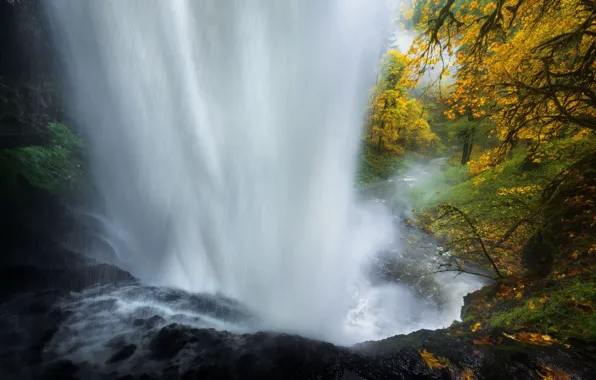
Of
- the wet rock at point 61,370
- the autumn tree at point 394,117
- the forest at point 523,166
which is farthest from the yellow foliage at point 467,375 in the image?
the autumn tree at point 394,117

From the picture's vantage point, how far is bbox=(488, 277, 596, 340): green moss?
3.35 m

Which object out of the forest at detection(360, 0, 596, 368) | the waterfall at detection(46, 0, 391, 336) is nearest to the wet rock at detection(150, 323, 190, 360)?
the waterfall at detection(46, 0, 391, 336)

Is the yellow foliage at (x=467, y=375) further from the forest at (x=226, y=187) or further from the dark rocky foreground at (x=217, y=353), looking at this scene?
the forest at (x=226, y=187)

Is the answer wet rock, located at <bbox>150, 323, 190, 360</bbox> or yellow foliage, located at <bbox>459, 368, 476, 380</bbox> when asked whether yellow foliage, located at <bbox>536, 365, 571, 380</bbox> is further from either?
wet rock, located at <bbox>150, 323, 190, 360</bbox>

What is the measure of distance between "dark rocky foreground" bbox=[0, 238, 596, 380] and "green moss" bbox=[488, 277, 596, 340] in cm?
35

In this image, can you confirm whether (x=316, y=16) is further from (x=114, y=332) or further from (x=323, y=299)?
(x=114, y=332)

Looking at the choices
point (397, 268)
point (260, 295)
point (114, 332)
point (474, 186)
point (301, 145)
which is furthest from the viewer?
point (474, 186)

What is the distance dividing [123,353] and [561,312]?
6.20 meters

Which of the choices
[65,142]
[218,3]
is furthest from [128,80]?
[218,3]

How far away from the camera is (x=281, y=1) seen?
23.8ft

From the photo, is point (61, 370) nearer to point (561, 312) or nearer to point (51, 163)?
point (51, 163)

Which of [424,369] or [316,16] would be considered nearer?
[424,369]

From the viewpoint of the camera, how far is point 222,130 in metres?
8.30

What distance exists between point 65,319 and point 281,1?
27.6ft
